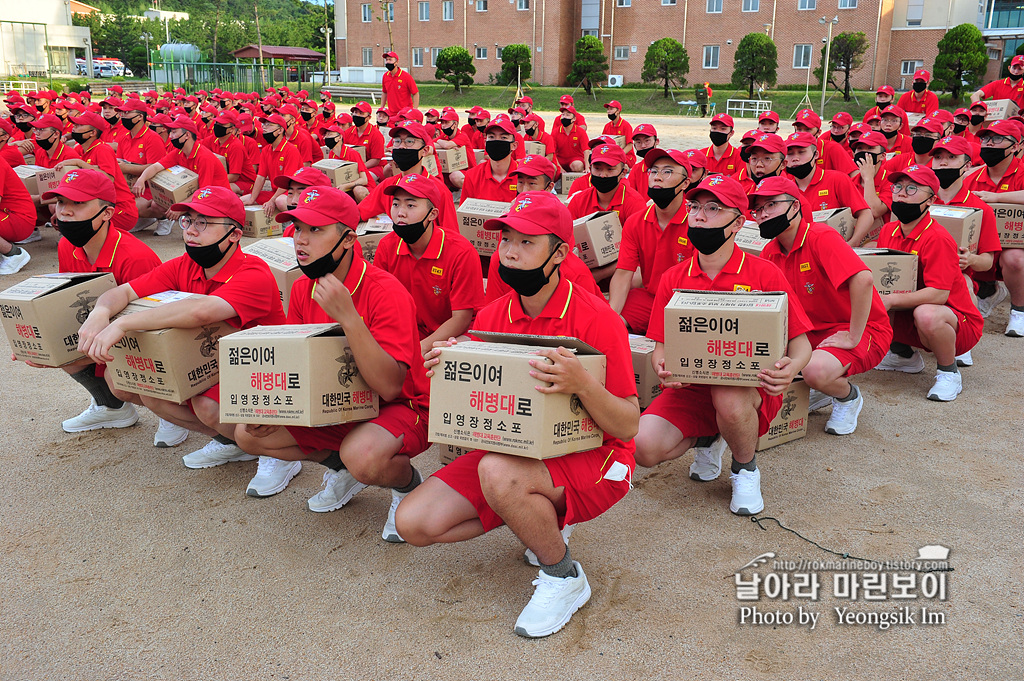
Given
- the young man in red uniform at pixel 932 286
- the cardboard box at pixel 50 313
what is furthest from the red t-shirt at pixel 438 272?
the young man in red uniform at pixel 932 286

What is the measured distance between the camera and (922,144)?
28.0ft

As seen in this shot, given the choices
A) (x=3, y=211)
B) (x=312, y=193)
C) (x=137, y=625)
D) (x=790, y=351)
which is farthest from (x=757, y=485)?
(x=3, y=211)

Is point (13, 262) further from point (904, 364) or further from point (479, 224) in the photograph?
point (904, 364)

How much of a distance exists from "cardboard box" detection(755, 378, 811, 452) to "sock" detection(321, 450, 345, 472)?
2.47m

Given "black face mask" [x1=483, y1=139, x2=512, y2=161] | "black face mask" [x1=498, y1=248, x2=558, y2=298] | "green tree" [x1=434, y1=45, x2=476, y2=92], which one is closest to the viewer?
"black face mask" [x1=498, y1=248, x2=558, y2=298]

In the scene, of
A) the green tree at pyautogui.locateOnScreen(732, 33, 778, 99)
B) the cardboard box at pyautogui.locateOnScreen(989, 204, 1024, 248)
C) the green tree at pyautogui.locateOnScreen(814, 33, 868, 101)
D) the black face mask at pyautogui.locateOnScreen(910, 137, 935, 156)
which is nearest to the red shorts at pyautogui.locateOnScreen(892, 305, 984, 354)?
the cardboard box at pyautogui.locateOnScreen(989, 204, 1024, 248)

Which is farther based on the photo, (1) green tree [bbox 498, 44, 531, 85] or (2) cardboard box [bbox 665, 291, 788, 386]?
(1) green tree [bbox 498, 44, 531, 85]

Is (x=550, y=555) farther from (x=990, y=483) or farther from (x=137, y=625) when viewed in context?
(x=990, y=483)

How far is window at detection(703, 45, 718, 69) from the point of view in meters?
46.5

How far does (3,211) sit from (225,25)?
239ft

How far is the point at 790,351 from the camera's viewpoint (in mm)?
4000

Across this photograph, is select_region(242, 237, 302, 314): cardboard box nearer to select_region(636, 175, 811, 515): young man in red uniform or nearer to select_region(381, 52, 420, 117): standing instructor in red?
select_region(636, 175, 811, 515): young man in red uniform

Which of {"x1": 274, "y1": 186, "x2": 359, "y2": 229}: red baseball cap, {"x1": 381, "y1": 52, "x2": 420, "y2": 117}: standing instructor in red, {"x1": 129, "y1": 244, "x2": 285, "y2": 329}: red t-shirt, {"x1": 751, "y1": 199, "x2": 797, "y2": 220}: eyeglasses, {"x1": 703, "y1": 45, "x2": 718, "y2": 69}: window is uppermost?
{"x1": 703, "y1": 45, "x2": 718, "y2": 69}: window

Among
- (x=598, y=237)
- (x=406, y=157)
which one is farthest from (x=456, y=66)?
(x=598, y=237)
